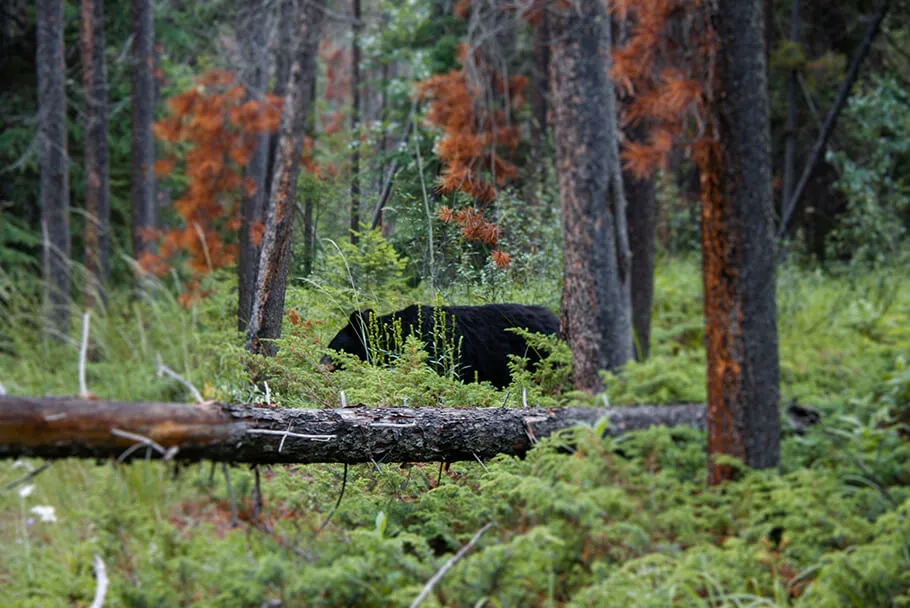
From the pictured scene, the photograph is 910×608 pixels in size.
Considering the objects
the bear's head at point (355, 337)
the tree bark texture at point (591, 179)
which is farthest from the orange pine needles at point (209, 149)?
the bear's head at point (355, 337)

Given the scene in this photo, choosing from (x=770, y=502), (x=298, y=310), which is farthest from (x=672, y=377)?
(x=298, y=310)

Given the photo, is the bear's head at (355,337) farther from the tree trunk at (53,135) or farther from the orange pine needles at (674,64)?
the tree trunk at (53,135)

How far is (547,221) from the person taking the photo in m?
5.43

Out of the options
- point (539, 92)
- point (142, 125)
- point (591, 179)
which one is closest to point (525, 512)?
point (591, 179)

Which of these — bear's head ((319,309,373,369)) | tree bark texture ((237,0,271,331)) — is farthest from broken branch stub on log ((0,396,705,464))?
tree bark texture ((237,0,271,331))

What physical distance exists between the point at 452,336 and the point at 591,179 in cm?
247

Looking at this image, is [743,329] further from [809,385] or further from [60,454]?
[60,454]

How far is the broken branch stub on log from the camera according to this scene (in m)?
2.09

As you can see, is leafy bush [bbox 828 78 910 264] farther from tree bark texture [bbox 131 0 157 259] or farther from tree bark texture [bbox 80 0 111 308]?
tree bark texture [bbox 80 0 111 308]

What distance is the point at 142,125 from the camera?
12.6 metres

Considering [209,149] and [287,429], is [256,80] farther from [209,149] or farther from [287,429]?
[287,429]

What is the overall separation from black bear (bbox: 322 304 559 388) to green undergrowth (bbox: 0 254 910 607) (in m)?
0.07

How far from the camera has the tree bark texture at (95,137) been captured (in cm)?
1156

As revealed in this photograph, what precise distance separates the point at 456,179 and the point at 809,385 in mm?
1945
